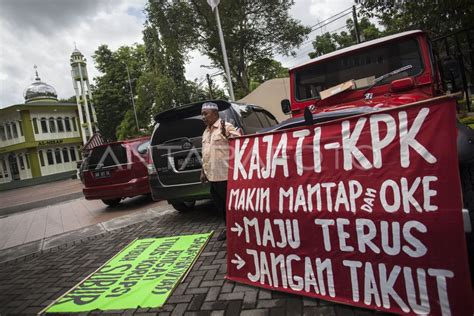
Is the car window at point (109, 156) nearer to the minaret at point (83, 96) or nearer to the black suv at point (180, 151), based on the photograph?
the black suv at point (180, 151)

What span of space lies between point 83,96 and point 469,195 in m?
42.1

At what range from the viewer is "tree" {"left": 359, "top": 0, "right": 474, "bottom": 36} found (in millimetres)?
8852

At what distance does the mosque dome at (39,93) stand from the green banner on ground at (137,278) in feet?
155

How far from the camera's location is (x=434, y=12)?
953cm

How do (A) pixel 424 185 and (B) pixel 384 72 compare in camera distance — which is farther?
(B) pixel 384 72

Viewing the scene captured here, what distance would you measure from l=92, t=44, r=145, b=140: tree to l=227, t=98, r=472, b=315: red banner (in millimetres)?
39788

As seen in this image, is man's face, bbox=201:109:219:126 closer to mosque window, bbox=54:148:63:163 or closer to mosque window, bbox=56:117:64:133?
mosque window, bbox=54:148:63:163

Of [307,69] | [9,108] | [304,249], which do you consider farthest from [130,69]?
[304,249]

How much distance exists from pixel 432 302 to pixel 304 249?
87cm

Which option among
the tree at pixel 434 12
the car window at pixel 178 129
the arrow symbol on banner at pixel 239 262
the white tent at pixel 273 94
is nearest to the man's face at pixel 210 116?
the car window at pixel 178 129

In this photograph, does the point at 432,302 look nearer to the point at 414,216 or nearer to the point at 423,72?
the point at 414,216

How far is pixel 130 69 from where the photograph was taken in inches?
1615

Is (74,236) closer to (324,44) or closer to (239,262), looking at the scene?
(239,262)

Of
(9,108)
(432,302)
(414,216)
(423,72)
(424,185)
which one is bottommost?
(432,302)
